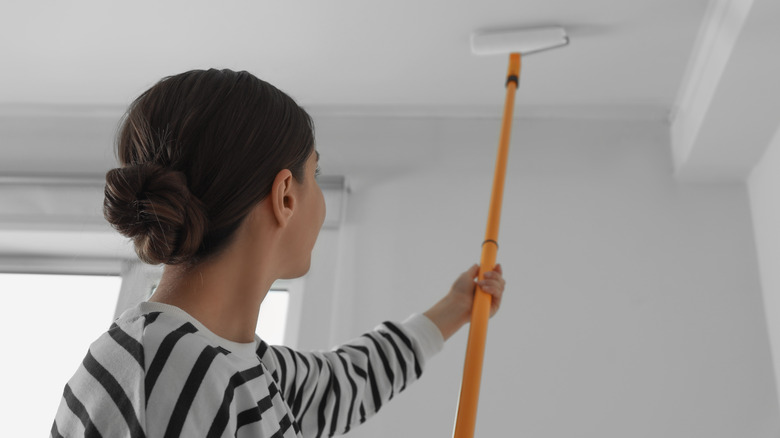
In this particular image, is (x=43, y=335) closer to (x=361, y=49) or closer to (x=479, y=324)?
(x=361, y=49)

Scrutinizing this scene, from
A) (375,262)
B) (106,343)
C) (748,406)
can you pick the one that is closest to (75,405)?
(106,343)

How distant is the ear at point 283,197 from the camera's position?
707 millimetres

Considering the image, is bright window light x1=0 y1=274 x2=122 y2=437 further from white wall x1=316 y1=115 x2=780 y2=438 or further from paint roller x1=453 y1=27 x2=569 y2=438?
paint roller x1=453 y1=27 x2=569 y2=438

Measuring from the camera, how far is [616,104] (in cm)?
155

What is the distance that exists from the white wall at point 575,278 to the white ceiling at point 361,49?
0.36ft

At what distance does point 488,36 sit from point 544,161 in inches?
13.6

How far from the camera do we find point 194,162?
2.17 feet

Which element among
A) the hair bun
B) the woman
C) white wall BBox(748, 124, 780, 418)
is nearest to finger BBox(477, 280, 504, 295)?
the woman

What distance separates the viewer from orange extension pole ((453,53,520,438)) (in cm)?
90

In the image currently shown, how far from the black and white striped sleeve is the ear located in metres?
0.21

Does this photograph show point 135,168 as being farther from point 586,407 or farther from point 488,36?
point 586,407

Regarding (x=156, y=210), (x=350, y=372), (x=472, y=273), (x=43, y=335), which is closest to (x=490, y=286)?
(x=472, y=273)

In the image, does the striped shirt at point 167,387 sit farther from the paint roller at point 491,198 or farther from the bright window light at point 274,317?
the bright window light at point 274,317

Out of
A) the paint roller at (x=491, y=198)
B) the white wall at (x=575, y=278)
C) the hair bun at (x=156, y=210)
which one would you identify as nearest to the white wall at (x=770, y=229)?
the white wall at (x=575, y=278)
